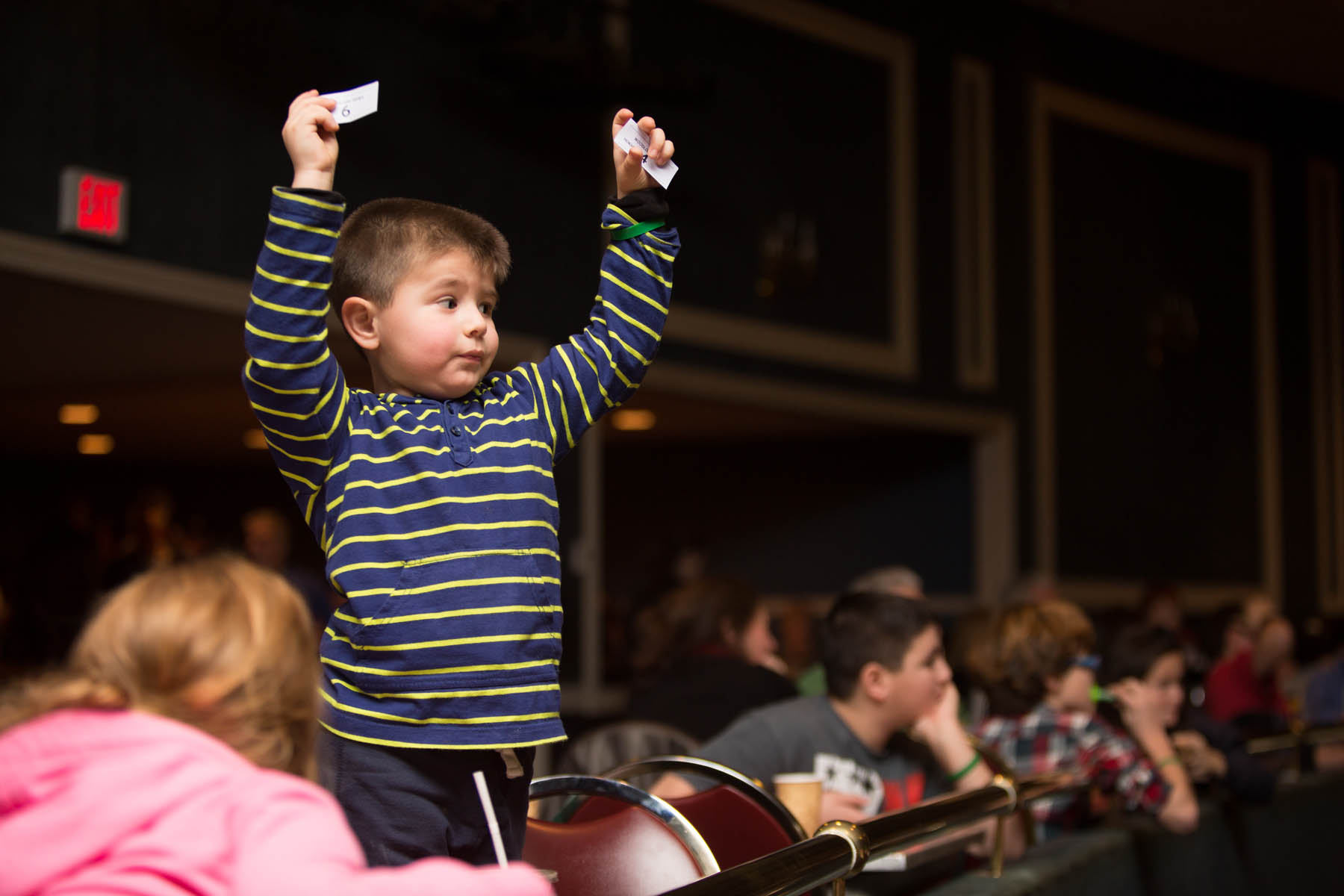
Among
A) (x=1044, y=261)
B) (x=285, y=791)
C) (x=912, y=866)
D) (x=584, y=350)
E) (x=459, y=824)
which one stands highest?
(x=1044, y=261)

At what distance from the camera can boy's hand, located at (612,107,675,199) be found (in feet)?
5.27

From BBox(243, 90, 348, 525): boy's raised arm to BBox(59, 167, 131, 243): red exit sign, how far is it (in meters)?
3.49

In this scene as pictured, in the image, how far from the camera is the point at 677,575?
812cm

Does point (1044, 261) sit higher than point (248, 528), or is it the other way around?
point (1044, 261)

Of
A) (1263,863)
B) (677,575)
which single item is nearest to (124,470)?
(677,575)

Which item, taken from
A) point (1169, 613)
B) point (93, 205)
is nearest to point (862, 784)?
point (93, 205)

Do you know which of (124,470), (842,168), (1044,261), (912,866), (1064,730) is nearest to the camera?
(912,866)

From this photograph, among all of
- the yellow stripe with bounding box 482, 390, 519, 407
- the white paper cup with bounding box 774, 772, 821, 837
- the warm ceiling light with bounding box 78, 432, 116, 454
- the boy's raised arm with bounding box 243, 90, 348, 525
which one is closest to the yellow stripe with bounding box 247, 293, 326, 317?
the boy's raised arm with bounding box 243, 90, 348, 525

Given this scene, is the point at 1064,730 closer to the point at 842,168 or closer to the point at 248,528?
the point at 248,528

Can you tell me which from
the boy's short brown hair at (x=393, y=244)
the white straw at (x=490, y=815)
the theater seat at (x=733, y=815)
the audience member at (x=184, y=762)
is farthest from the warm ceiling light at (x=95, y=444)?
the audience member at (x=184, y=762)

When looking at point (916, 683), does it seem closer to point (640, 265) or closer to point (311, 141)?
point (640, 265)

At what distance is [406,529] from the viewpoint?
1367 millimetres

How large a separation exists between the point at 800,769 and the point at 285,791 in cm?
165

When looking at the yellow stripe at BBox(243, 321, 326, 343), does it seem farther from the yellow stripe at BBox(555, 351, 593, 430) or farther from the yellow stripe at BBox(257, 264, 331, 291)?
the yellow stripe at BBox(555, 351, 593, 430)
